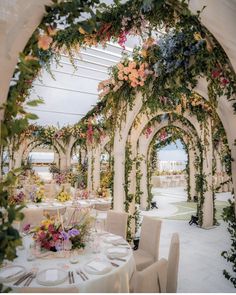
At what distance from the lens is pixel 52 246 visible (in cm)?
268

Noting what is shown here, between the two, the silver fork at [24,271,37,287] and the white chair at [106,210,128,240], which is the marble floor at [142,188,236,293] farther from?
the silver fork at [24,271,37,287]

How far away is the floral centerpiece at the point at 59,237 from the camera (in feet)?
8.46

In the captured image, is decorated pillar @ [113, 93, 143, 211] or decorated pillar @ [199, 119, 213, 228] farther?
decorated pillar @ [199, 119, 213, 228]

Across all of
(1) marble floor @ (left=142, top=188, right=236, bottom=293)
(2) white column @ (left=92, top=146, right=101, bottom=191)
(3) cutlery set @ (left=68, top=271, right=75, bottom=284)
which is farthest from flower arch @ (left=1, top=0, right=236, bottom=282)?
(2) white column @ (left=92, top=146, right=101, bottom=191)

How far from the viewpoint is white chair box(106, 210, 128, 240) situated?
3.93 metres

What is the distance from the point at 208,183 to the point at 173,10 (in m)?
5.35

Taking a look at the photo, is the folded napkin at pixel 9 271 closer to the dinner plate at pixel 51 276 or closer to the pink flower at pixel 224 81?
the dinner plate at pixel 51 276

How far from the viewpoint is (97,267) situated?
2291mm

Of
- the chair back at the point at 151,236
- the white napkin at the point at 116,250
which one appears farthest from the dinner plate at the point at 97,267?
the chair back at the point at 151,236

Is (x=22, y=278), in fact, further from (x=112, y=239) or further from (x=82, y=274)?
(x=112, y=239)

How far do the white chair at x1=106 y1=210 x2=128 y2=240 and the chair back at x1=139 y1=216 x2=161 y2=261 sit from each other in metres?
0.32

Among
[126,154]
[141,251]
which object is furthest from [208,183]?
[141,251]

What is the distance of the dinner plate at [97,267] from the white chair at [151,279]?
0.35 meters

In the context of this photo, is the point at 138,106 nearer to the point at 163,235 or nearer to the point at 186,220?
the point at 163,235
